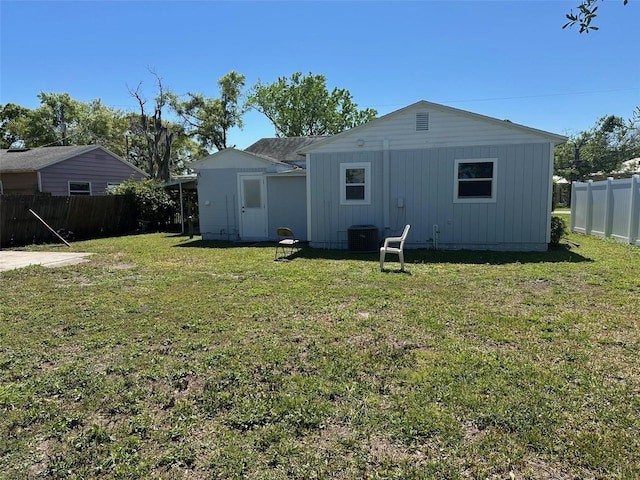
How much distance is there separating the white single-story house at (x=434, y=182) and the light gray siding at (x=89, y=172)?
13310 millimetres

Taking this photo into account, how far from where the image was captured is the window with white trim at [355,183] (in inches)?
426

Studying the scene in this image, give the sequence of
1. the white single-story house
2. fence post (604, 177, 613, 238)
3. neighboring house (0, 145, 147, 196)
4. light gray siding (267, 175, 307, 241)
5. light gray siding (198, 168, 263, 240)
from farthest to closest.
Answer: neighboring house (0, 145, 147, 196), light gray siding (198, 168, 263, 240), light gray siding (267, 175, 307, 241), fence post (604, 177, 613, 238), the white single-story house

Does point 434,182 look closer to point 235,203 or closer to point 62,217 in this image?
point 235,203

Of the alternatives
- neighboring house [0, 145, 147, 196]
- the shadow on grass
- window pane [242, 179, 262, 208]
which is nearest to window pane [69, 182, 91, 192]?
neighboring house [0, 145, 147, 196]

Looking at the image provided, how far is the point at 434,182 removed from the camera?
408 inches

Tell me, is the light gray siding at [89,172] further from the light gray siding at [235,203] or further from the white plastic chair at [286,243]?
the white plastic chair at [286,243]

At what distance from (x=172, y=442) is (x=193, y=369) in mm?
1019

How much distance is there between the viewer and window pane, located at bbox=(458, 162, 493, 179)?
1005 centimetres

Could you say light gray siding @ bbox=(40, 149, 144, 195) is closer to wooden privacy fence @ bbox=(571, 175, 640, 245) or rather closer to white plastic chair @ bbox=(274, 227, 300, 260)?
white plastic chair @ bbox=(274, 227, 300, 260)

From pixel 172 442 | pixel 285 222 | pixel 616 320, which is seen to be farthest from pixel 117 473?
pixel 285 222

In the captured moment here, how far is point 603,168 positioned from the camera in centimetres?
3928

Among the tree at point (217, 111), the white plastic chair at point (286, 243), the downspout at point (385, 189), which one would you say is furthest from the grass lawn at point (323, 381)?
the tree at point (217, 111)

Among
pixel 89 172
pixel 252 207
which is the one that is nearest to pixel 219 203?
pixel 252 207

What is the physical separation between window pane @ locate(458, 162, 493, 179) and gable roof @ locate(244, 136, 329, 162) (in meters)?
7.02
